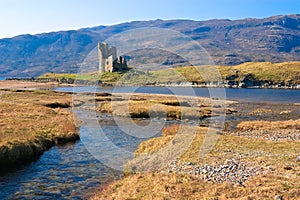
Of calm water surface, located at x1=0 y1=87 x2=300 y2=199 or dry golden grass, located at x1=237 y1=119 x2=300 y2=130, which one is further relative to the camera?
dry golden grass, located at x1=237 y1=119 x2=300 y2=130

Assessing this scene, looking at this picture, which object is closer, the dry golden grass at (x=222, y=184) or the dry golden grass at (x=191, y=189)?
the dry golden grass at (x=191, y=189)

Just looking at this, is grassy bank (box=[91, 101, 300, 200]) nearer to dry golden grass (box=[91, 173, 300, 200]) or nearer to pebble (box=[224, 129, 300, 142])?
dry golden grass (box=[91, 173, 300, 200])

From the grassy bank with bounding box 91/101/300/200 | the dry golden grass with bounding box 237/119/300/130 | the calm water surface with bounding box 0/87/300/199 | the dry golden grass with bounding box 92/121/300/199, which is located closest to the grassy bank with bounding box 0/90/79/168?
the calm water surface with bounding box 0/87/300/199

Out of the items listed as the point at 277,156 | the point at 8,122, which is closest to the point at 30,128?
the point at 8,122

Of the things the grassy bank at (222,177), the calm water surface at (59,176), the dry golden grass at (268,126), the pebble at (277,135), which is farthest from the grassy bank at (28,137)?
the dry golden grass at (268,126)

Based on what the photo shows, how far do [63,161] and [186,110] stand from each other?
144 feet

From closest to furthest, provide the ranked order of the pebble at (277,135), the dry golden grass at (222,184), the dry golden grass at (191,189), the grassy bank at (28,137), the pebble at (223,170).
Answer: the dry golden grass at (191,189) < the dry golden grass at (222,184) < the pebble at (223,170) < the grassy bank at (28,137) < the pebble at (277,135)

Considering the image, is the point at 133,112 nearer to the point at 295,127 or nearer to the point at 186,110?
the point at 186,110

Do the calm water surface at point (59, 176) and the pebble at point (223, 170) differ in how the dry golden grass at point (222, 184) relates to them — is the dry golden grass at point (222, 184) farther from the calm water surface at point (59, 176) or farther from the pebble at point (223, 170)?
the calm water surface at point (59, 176)

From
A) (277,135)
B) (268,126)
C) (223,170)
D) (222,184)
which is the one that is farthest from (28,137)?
(268,126)

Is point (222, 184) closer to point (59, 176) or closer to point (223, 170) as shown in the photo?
point (223, 170)

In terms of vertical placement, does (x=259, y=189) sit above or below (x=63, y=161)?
above

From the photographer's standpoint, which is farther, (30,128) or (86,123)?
(86,123)

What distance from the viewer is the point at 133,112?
63000 mm
